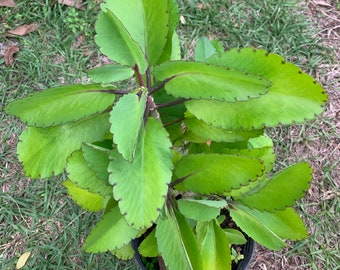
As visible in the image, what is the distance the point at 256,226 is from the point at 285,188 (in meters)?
0.15

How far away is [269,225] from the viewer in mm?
1112

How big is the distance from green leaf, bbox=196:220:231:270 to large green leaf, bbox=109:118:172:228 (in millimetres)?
343

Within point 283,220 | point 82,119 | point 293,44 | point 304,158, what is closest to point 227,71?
point 82,119

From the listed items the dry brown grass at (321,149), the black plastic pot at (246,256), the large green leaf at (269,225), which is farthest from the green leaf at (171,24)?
the dry brown grass at (321,149)

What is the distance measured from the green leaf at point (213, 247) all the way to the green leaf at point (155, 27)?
425mm

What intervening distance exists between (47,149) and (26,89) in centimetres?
117

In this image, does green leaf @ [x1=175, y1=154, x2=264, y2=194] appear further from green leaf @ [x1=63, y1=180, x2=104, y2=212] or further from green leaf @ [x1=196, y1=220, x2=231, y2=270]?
green leaf @ [x1=63, y1=180, x2=104, y2=212]

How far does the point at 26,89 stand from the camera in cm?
199

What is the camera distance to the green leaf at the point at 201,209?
3.14ft

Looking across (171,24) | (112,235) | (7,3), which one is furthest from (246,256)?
(7,3)

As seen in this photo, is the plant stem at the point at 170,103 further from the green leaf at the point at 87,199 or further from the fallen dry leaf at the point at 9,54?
the fallen dry leaf at the point at 9,54

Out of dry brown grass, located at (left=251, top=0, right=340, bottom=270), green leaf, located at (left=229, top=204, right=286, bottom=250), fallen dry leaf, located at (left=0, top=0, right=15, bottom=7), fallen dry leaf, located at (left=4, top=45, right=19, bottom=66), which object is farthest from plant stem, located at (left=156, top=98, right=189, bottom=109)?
fallen dry leaf, located at (left=0, top=0, right=15, bottom=7)

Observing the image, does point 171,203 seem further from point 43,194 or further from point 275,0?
point 275,0

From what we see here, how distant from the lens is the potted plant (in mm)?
774
